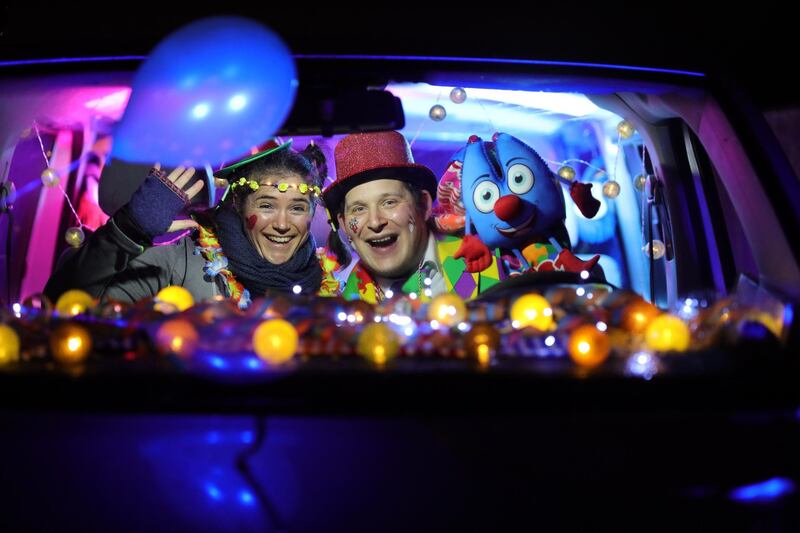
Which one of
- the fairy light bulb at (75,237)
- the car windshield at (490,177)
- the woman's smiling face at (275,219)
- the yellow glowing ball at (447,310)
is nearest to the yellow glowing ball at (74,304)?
the car windshield at (490,177)

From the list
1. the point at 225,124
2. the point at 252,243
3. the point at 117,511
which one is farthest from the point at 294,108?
the point at 117,511

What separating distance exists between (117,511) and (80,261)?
994 mm

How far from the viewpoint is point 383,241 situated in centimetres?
203

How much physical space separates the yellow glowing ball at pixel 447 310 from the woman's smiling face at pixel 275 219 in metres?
0.61

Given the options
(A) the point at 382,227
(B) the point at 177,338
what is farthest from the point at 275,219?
(B) the point at 177,338

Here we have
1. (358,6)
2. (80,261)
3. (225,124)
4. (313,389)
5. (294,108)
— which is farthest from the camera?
(358,6)

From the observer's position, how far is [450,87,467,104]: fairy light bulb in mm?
1979

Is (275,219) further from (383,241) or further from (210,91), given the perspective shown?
(210,91)

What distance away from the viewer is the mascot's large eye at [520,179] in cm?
205

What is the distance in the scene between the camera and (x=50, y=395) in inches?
46.0

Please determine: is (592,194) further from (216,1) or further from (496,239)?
(216,1)

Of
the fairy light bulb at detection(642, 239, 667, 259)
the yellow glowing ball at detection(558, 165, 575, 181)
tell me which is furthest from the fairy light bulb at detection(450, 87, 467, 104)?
the fairy light bulb at detection(642, 239, 667, 259)

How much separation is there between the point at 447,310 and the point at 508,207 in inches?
23.8

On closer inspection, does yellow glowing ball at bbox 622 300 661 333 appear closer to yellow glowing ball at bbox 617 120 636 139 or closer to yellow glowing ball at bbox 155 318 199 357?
yellow glowing ball at bbox 617 120 636 139
